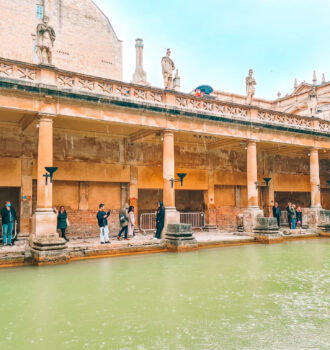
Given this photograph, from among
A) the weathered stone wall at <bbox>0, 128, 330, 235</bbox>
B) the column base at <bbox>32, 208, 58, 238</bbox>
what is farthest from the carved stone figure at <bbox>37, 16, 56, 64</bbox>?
the column base at <bbox>32, 208, 58, 238</bbox>

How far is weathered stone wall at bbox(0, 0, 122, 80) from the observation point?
22078 millimetres

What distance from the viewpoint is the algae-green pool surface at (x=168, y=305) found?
14.5ft

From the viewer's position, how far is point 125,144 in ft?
54.7

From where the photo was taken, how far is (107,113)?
12.6m

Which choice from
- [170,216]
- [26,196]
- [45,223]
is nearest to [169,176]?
[170,216]

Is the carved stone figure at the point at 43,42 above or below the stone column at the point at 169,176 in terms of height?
above

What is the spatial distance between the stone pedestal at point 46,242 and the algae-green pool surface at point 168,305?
0.50 meters

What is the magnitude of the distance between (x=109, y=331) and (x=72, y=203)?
36.9ft

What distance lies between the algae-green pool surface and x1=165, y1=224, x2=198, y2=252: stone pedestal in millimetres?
2103

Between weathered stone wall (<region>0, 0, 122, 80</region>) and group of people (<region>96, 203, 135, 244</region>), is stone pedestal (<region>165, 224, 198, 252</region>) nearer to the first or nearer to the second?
group of people (<region>96, 203, 135, 244</region>)

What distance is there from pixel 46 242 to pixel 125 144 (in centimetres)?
769

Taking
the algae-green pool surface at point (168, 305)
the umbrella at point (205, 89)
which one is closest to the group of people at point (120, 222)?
the algae-green pool surface at point (168, 305)

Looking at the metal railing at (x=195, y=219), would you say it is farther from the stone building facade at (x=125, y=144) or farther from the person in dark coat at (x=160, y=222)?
the person in dark coat at (x=160, y=222)

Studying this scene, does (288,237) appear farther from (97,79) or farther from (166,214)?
(97,79)
